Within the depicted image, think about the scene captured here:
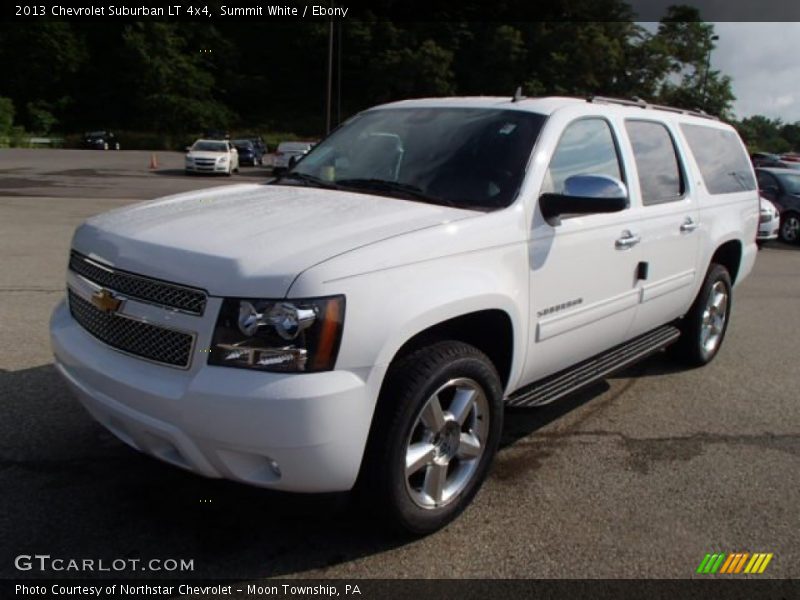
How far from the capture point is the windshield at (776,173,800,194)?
15.6m

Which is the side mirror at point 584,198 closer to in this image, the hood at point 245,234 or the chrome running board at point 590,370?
the hood at point 245,234

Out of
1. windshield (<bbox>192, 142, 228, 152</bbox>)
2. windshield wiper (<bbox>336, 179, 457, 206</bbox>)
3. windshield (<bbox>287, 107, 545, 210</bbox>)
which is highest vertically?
windshield (<bbox>287, 107, 545, 210</bbox>)

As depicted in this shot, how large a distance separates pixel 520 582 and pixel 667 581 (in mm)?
594

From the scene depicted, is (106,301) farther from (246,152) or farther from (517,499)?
(246,152)

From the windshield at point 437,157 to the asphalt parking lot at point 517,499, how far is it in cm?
147

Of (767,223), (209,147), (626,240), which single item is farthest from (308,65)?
(626,240)

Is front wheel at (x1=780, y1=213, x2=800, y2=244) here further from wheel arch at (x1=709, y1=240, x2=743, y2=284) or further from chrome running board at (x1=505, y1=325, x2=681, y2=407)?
chrome running board at (x1=505, y1=325, x2=681, y2=407)

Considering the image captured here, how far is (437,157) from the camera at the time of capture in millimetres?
3789

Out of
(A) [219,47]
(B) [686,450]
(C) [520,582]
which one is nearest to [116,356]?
(C) [520,582]

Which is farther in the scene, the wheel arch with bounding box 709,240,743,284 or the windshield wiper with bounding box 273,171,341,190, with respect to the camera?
the wheel arch with bounding box 709,240,743,284

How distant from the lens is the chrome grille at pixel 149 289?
2.64m

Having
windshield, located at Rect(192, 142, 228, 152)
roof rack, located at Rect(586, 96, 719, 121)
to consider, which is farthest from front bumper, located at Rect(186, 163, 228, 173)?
roof rack, located at Rect(586, 96, 719, 121)

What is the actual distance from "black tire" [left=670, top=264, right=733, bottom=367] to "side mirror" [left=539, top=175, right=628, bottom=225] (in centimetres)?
232

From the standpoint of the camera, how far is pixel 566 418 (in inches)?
180
